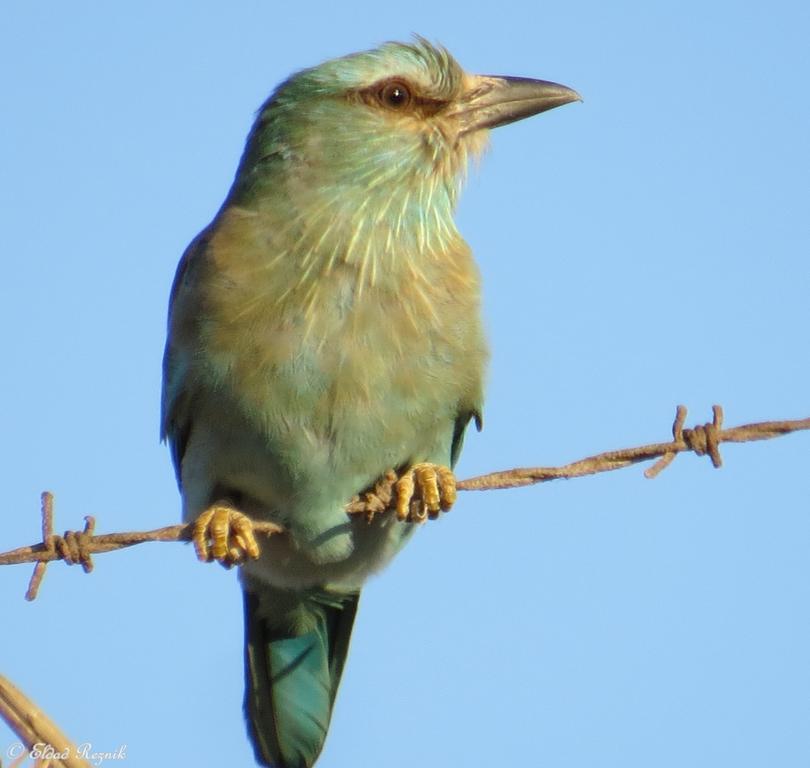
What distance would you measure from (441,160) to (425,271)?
469 millimetres

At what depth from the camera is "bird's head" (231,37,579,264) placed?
15.5 feet

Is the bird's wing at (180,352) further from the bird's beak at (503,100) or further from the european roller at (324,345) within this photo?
the bird's beak at (503,100)

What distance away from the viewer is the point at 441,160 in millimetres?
4895

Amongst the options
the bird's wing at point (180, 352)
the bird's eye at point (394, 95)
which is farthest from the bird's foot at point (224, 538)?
the bird's eye at point (394, 95)

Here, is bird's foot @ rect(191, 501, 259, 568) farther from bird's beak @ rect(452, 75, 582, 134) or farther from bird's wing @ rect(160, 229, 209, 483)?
bird's beak @ rect(452, 75, 582, 134)

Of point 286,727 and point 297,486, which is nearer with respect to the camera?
point 297,486

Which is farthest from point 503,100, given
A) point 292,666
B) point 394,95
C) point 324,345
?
point 292,666

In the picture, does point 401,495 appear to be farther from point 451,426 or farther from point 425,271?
point 425,271

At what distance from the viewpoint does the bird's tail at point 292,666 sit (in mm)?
4984

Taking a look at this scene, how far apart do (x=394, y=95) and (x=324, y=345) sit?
960 millimetres

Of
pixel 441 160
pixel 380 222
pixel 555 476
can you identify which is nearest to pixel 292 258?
pixel 380 222

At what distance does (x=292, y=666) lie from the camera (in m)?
5.11

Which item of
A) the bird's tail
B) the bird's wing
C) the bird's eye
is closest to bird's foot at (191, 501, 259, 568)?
the bird's wing

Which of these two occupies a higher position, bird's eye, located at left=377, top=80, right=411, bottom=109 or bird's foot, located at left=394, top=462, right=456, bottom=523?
bird's eye, located at left=377, top=80, right=411, bottom=109
